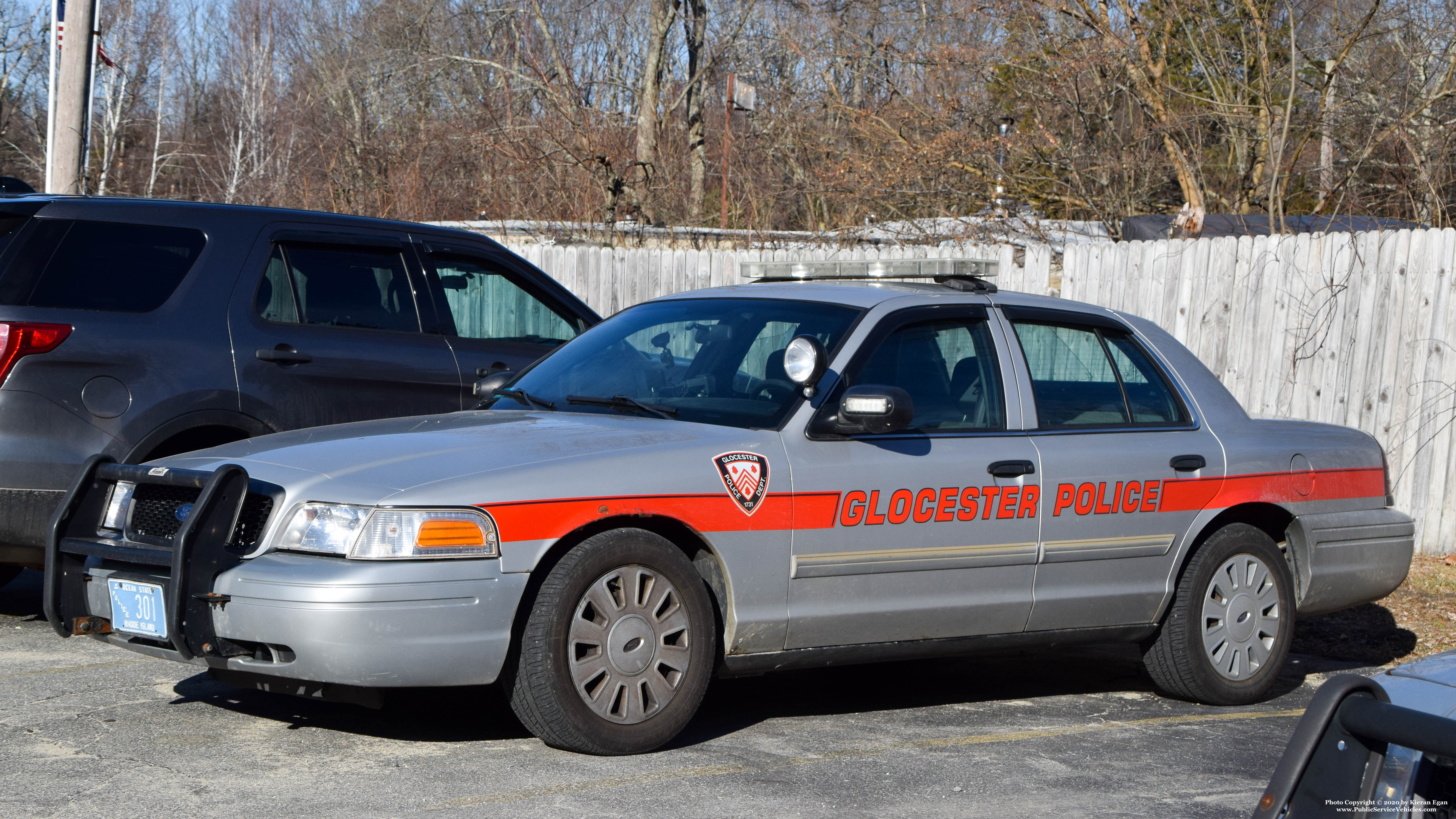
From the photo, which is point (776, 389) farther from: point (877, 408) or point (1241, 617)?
point (1241, 617)

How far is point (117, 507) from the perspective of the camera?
195 inches

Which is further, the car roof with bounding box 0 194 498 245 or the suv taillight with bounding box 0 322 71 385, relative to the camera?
the car roof with bounding box 0 194 498 245

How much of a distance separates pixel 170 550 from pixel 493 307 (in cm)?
338

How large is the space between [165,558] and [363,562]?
73cm

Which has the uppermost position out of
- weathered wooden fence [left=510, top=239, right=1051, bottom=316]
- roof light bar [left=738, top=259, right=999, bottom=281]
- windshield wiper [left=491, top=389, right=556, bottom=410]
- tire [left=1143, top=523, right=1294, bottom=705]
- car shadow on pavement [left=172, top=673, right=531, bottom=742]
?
weathered wooden fence [left=510, top=239, right=1051, bottom=316]

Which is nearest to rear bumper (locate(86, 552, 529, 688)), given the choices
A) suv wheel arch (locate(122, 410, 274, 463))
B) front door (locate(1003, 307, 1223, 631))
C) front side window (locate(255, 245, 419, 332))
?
suv wheel arch (locate(122, 410, 274, 463))

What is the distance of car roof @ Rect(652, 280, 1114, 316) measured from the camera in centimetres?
572

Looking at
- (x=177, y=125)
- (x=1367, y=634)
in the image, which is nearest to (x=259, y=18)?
(x=177, y=125)

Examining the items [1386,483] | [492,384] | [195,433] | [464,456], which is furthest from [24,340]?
[1386,483]

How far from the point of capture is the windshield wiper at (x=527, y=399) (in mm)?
5617

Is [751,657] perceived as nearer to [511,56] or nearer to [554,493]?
[554,493]

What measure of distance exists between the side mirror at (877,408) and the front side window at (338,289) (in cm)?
307

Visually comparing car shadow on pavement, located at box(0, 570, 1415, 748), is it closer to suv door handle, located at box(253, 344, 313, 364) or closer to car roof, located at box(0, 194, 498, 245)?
suv door handle, located at box(253, 344, 313, 364)

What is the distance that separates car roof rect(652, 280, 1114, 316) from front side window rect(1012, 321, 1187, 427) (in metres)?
0.10
